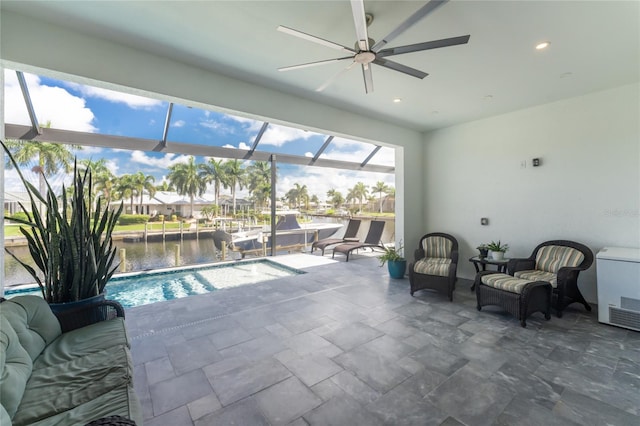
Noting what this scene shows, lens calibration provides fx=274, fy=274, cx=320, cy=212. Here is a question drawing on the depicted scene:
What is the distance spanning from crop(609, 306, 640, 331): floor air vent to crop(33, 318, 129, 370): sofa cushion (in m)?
4.88

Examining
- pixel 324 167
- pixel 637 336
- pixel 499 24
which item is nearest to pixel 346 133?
pixel 499 24

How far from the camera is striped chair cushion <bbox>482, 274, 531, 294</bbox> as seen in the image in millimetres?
3289

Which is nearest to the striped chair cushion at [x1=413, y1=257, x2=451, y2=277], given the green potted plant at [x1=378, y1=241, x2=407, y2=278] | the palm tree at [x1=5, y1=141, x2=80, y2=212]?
the green potted plant at [x1=378, y1=241, x2=407, y2=278]

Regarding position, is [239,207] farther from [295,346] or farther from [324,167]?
[295,346]

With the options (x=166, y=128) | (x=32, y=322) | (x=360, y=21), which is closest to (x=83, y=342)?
(x=32, y=322)

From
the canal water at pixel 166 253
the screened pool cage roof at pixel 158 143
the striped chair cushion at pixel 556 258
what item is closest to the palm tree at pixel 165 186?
the screened pool cage roof at pixel 158 143

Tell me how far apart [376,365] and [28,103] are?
6158 millimetres

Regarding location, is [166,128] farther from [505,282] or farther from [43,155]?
[505,282]

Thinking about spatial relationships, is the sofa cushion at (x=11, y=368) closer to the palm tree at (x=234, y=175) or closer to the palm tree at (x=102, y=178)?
the palm tree at (x=102, y=178)

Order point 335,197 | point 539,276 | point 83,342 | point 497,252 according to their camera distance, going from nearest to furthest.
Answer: point 83,342
point 539,276
point 497,252
point 335,197

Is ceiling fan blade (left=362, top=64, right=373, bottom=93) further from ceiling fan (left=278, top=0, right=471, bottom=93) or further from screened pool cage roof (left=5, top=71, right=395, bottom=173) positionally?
screened pool cage roof (left=5, top=71, right=395, bottom=173)

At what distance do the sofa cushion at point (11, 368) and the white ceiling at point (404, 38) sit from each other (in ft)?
8.20

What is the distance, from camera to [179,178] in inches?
246

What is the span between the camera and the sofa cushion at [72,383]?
4.35ft
